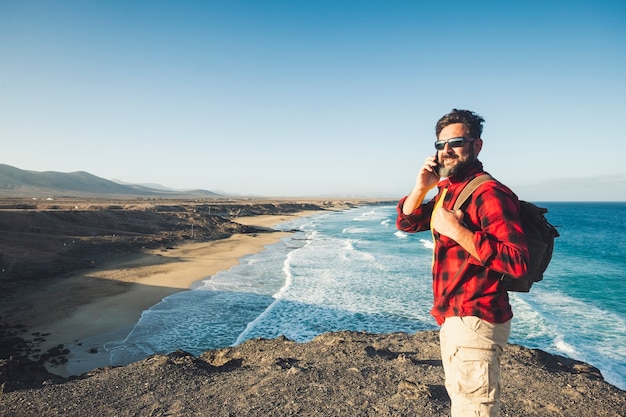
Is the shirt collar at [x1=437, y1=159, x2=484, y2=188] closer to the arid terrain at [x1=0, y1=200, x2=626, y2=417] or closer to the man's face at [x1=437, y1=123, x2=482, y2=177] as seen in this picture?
the man's face at [x1=437, y1=123, x2=482, y2=177]

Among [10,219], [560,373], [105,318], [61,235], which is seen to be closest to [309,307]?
[105,318]

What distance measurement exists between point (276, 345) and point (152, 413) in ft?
13.6

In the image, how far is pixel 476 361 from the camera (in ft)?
8.16

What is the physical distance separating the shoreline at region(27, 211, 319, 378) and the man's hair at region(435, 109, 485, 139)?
38.3 feet

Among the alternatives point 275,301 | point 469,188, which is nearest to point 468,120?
point 469,188

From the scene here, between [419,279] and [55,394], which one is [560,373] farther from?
[419,279]

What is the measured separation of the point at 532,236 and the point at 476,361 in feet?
3.20

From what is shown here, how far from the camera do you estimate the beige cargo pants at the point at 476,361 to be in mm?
2451

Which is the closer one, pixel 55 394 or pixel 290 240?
pixel 55 394

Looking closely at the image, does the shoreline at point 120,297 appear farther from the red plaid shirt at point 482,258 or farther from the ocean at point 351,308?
the red plaid shirt at point 482,258

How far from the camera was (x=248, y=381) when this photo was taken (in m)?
6.92

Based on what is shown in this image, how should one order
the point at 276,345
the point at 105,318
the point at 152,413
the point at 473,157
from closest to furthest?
the point at 473,157 → the point at 152,413 → the point at 276,345 → the point at 105,318

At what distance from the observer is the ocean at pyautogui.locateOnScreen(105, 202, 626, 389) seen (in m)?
12.2

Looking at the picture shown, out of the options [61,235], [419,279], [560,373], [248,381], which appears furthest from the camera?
A: [61,235]
